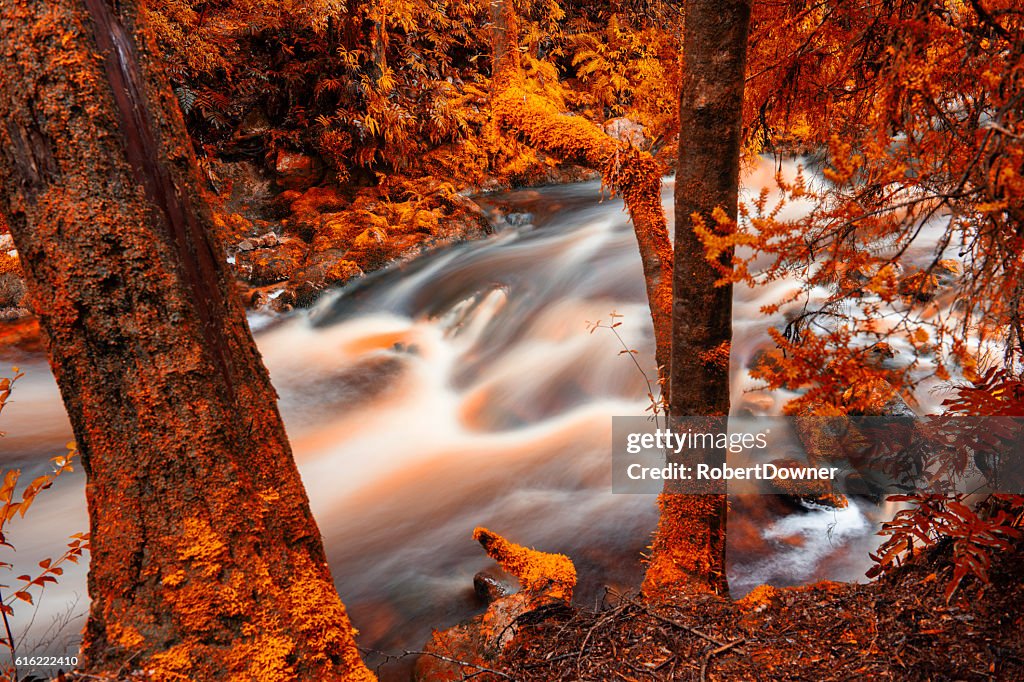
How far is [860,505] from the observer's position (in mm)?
5121

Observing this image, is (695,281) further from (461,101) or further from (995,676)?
(461,101)

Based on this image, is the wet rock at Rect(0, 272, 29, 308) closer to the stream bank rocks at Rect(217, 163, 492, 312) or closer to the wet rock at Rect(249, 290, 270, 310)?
the stream bank rocks at Rect(217, 163, 492, 312)

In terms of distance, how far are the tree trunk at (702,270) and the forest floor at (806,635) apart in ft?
1.29

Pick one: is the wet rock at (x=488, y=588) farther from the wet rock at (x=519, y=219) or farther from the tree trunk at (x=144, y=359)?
the wet rock at (x=519, y=219)

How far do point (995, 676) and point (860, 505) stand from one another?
150 inches

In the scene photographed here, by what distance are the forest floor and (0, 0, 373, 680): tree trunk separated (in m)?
0.99

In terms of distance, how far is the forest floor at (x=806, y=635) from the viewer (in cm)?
189

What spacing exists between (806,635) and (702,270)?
154cm

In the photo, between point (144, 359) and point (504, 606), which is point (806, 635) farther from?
point (144, 359)

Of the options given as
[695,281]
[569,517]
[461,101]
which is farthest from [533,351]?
[461,101]

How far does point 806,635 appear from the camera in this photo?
2.21 m

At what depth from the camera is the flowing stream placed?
462 centimetres

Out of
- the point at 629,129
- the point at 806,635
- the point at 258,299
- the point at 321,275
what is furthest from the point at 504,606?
the point at 629,129

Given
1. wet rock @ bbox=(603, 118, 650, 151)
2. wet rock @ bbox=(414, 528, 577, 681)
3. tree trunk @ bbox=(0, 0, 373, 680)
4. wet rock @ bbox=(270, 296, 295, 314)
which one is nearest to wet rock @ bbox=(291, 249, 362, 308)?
wet rock @ bbox=(270, 296, 295, 314)
